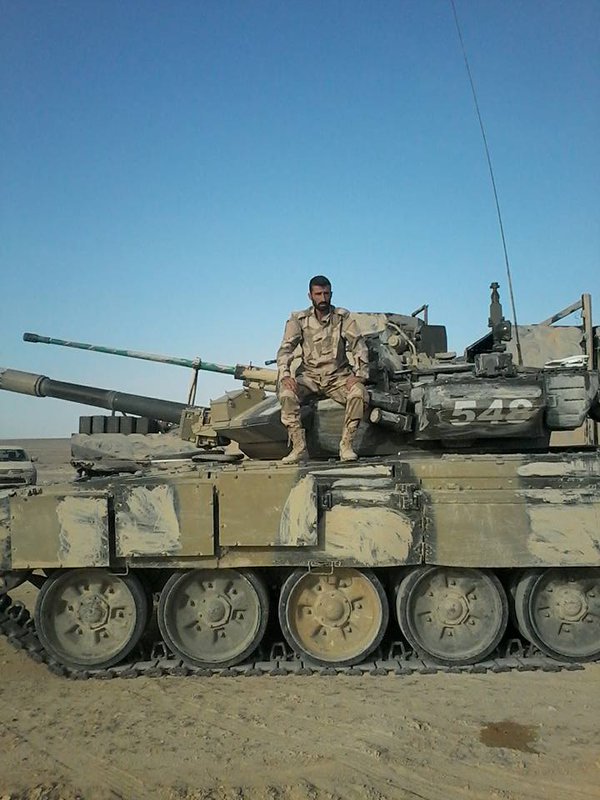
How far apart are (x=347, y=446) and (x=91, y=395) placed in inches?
251

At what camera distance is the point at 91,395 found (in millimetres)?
12156

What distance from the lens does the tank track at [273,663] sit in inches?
264

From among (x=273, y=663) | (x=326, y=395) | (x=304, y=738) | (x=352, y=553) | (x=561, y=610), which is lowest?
(x=304, y=738)

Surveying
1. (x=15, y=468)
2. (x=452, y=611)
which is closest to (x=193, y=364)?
(x=452, y=611)

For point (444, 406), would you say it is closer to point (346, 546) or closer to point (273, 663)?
point (346, 546)

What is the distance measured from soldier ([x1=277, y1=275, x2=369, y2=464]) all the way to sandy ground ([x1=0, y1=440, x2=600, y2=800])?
2267 millimetres

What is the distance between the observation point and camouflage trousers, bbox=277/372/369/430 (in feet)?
23.5

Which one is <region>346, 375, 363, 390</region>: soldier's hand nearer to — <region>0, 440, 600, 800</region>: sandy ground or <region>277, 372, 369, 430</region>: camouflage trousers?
<region>277, 372, 369, 430</region>: camouflage trousers

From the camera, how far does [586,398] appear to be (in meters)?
7.27

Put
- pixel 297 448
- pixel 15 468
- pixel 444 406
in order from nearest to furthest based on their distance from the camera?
pixel 444 406 → pixel 297 448 → pixel 15 468

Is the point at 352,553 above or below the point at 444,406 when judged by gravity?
below

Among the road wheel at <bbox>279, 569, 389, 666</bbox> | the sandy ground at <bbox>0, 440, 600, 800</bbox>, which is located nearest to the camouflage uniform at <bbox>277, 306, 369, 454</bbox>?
the road wheel at <bbox>279, 569, 389, 666</bbox>

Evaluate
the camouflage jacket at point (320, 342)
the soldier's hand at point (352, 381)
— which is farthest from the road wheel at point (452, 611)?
the camouflage jacket at point (320, 342)

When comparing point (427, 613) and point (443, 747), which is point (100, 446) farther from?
point (443, 747)
